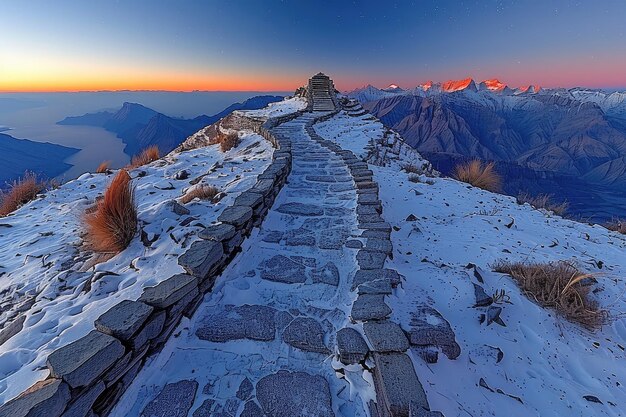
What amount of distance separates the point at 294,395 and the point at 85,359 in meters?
1.23

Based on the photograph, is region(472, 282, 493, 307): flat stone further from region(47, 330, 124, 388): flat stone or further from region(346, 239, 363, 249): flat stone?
region(47, 330, 124, 388): flat stone

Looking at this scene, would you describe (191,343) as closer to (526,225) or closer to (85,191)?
(526,225)

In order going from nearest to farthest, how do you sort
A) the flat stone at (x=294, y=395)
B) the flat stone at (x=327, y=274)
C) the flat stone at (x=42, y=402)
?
the flat stone at (x=42, y=402) < the flat stone at (x=294, y=395) < the flat stone at (x=327, y=274)

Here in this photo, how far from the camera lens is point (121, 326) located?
1.91m

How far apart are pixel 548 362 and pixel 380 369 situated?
4.91ft

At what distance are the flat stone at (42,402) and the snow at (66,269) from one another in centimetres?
34

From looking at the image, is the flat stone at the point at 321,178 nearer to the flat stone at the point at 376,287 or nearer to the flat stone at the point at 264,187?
the flat stone at the point at 264,187

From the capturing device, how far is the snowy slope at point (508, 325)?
6.56 feet

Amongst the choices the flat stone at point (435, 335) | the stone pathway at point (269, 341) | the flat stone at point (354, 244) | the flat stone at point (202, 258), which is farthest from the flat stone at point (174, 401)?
the flat stone at point (354, 244)

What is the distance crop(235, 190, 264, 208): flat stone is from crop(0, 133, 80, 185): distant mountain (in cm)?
12203

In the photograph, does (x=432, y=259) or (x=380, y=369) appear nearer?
(x=380, y=369)

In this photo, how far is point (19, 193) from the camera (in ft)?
23.3

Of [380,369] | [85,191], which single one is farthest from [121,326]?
[85,191]

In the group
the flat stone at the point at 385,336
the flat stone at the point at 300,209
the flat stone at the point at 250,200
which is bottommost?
the flat stone at the point at 300,209
